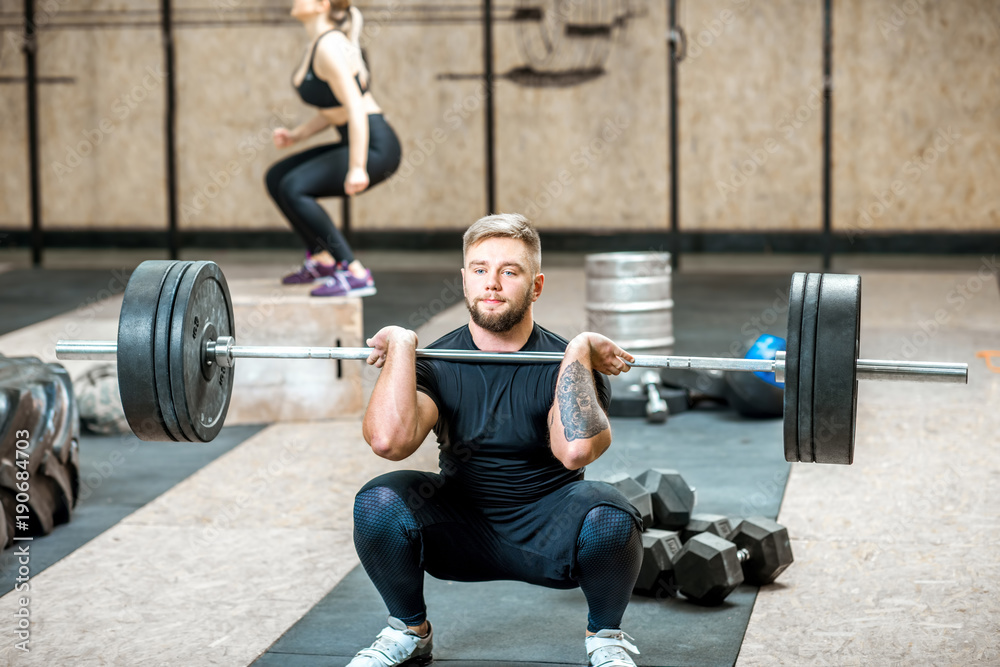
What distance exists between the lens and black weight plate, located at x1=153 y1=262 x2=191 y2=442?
2.23 m

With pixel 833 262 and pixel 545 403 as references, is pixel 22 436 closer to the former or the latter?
pixel 545 403

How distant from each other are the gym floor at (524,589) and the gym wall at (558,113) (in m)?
2.70

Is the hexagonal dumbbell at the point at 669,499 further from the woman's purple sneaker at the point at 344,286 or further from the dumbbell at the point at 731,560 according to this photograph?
the woman's purple sneaker at the point at 344,286

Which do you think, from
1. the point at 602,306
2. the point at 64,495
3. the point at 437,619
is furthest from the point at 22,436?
the point at 602,306

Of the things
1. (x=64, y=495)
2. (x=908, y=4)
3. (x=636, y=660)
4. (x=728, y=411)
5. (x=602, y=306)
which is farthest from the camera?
(x=908, y=4)

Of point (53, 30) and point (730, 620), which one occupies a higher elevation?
point (53, 30)

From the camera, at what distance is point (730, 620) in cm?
247

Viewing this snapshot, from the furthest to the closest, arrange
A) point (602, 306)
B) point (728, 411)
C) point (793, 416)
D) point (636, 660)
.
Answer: point (602, 306) < point (728, 411) < point (636, 660) < point (793, 416)

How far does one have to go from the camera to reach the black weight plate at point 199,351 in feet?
7.34

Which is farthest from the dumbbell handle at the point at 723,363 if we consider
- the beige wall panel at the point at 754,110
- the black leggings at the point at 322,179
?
the beige wall panel at the point at 754,110

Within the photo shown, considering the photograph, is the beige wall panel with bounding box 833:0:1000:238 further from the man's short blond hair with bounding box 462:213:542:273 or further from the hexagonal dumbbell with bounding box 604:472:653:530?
Result: the man's short blond hair with bounding box 462:213:542:273

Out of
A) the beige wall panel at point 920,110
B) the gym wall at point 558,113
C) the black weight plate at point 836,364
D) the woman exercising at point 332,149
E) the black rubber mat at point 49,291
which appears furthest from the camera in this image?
the gym wall at point 558,113

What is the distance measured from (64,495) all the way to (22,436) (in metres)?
0.28

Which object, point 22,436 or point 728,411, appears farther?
point 728,411
